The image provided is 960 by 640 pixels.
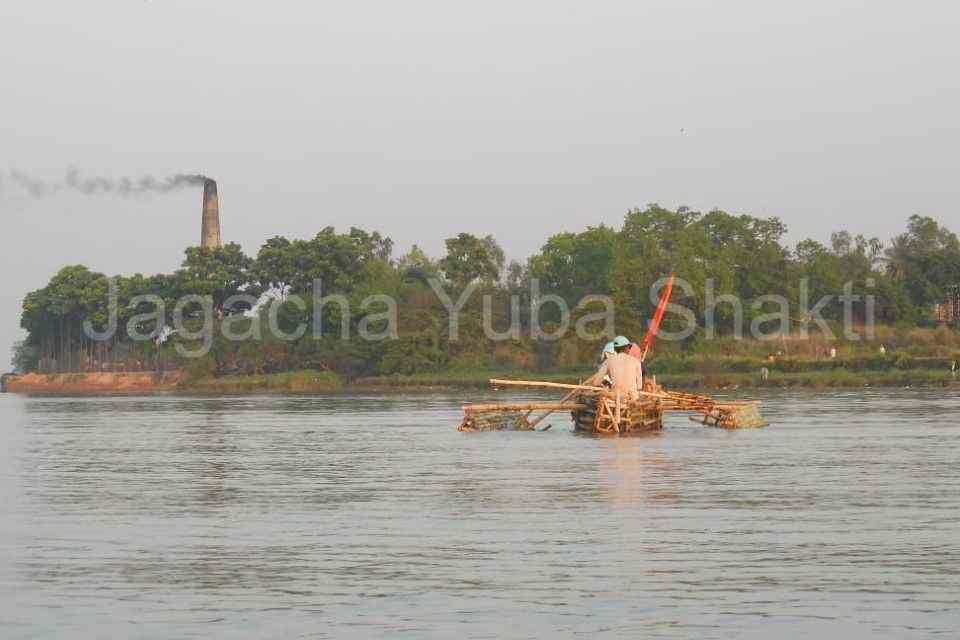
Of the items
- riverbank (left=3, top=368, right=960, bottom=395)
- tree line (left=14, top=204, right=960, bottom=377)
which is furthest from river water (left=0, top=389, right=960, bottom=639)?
tree line (left=14, top=204, right=960, bottom=377)

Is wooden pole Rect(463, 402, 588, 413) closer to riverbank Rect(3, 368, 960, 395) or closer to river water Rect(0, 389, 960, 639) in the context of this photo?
river water Rect(0, 389, 960, 639)

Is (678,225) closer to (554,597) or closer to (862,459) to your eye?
(862,459)

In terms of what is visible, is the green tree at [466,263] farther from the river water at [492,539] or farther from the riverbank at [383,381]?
the river water at [492,539]

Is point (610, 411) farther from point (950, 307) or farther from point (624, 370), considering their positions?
point (950, 307)

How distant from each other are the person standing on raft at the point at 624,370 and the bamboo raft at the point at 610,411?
0.20 m

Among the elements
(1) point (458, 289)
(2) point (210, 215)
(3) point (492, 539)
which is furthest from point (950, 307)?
(3) point (492, 539)

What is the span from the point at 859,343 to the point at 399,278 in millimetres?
30244

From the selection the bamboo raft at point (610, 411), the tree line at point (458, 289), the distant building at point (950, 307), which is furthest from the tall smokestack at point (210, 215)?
the bamboo raft at point (610, 411)

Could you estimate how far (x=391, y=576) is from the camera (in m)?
14.3

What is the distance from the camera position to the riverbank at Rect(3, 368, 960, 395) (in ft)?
220

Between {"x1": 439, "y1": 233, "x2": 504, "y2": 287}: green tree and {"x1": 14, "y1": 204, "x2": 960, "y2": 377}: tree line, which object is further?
{"x1": 439, "y1": 233, "x2": 504, "y2": 287}: green tree

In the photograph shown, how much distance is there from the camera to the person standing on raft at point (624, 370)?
1275 inches

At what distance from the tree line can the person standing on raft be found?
43.8 m

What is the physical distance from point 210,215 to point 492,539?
8887 centimetres
